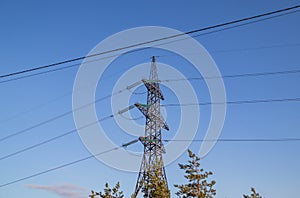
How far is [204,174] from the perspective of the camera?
32.3 meters

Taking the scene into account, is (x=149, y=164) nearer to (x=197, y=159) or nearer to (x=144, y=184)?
(x=144, y=184)

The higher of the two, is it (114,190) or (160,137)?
(160,137)

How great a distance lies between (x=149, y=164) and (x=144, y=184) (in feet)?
8.01

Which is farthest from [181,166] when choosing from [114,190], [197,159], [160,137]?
[114,190]

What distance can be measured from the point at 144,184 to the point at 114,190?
134 inches

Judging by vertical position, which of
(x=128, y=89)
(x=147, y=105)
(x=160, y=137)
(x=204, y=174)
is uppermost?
(x=128, y=89)

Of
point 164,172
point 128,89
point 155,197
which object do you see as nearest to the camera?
point 155,197

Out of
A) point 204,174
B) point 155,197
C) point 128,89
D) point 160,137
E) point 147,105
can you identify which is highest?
point 128,89

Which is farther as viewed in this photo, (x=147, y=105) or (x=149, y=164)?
(x=147, y=105)

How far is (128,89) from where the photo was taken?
35.4m

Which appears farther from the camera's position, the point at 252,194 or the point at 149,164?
the point at 252,194

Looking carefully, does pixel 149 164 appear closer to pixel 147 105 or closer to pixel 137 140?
pixel 137 140

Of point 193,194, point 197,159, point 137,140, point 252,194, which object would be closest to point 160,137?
point 137,140

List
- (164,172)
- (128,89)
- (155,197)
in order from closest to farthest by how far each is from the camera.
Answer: (155,197), (164,172), (128,89)
